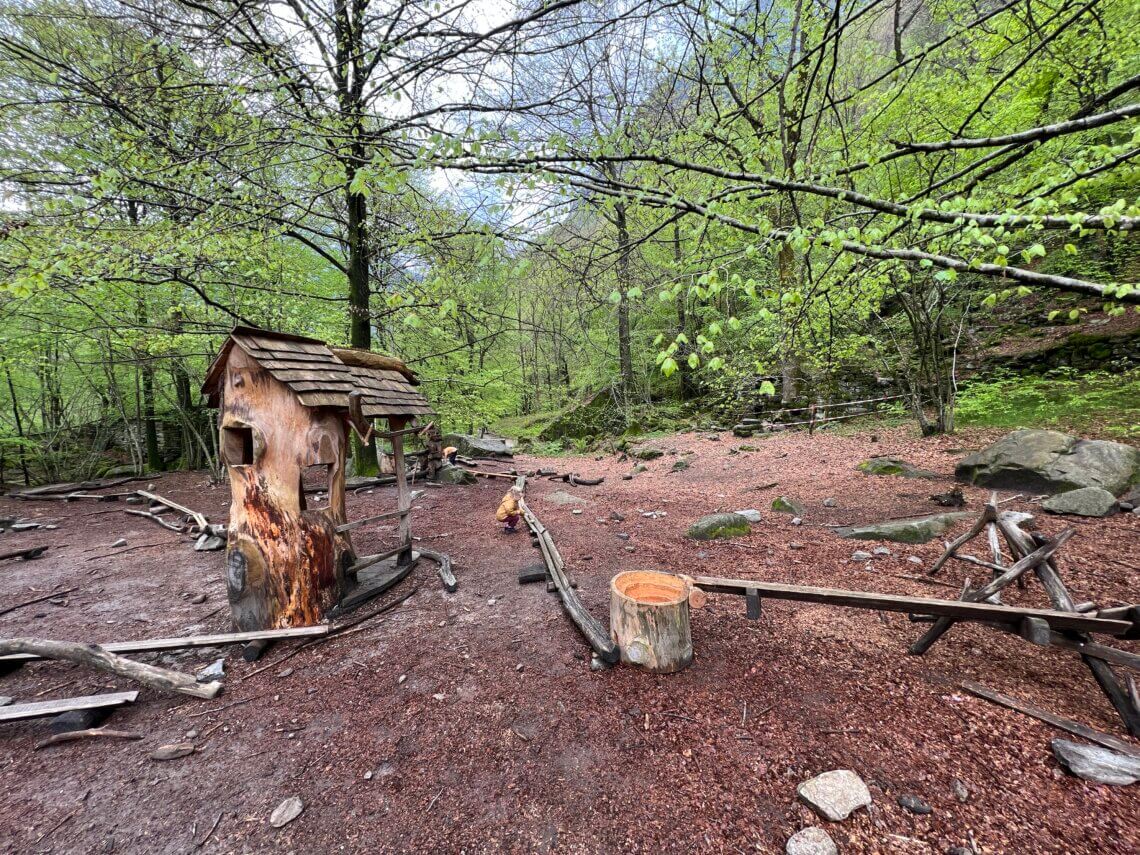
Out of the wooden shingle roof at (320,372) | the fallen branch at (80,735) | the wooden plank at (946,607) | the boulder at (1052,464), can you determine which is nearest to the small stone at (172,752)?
the fallen branch at (80,735)

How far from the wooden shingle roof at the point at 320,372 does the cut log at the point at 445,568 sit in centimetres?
195

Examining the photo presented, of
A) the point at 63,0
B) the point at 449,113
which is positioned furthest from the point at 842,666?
the point at 63,0

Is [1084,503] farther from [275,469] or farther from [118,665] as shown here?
[118,665]

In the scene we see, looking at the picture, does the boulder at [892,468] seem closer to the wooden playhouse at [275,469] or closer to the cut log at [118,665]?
the wooden playhouse at [275,469]

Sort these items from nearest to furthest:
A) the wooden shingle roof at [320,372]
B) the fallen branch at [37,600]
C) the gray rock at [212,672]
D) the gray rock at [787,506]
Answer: the gray rock at [212,672]
the wooden shingle roof at [320,372]
the fallen branch at [37,600]
the gray rock at [787,506]

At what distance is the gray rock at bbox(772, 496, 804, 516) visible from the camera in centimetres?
660

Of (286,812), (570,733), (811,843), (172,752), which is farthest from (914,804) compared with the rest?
(172,752)

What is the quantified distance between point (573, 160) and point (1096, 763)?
16.0 ft

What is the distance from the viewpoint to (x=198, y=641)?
3.41 metres

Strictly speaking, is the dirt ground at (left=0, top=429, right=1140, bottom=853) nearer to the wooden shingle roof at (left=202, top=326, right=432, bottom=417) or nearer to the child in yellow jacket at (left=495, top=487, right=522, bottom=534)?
the child in yellow jacket at (left=495, top=487, right=522, bottom=534)

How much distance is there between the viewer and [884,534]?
5105 mm

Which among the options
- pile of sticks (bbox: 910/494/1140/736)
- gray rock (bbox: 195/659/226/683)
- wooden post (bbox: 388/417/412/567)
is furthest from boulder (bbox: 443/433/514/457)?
pile of sticks (bbox: 910/494/1140/736)

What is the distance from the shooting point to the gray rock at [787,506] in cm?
660

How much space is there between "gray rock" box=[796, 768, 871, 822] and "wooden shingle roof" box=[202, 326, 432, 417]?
175 inches
